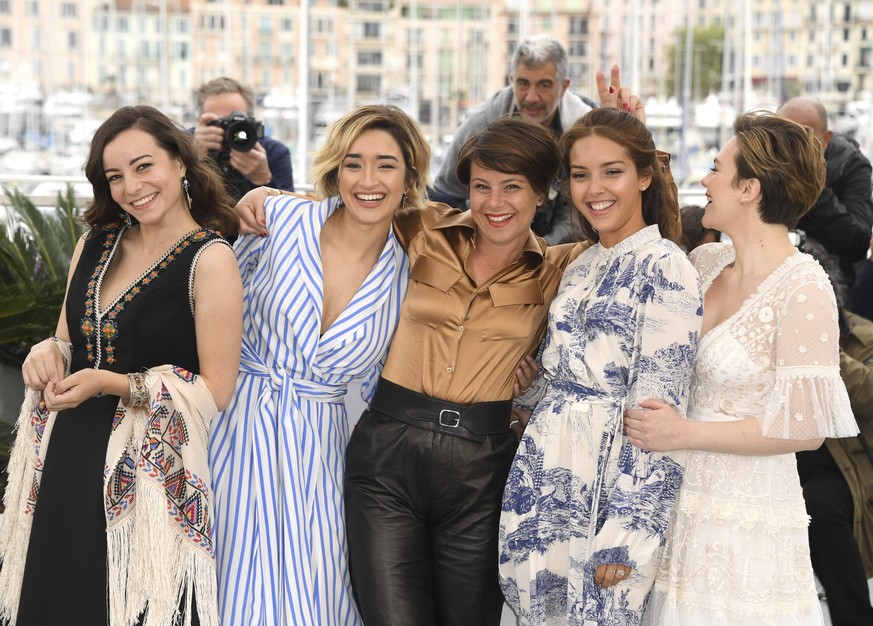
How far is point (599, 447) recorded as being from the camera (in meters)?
2.39

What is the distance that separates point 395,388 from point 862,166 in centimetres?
246

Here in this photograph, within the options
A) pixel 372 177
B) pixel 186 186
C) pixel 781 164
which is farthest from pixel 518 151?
pixel 186 186

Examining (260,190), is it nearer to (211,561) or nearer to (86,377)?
(86,377)

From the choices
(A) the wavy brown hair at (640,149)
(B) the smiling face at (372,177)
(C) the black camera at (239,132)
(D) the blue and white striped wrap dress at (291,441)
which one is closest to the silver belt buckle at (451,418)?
(D) the blue and white striped wrap dress at (291,441)

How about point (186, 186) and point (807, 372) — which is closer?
point (807, 372)

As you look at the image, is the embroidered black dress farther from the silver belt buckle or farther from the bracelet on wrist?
the silver belt buckle

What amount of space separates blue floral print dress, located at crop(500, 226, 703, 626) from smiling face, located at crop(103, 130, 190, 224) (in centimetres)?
102

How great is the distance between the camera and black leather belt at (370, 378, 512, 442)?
8.30ft

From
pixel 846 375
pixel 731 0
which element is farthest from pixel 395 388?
pixel 731 0

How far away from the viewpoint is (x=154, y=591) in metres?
2.41

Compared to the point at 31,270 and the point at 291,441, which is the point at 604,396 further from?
the point at 31,270

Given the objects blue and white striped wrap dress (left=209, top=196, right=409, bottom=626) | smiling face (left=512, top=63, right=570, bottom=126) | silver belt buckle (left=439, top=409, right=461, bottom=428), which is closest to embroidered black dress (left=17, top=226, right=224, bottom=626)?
blue and white striped wrap dress (left=209, top=196, right=409, bottom=626)

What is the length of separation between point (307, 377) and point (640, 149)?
1048mm

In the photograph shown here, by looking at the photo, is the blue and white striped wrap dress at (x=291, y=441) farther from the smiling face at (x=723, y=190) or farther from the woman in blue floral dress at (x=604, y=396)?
the smiling face at (x=723, y=190)
